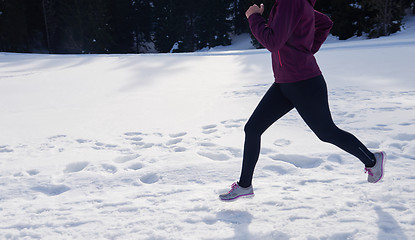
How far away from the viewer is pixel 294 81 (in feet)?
6.89


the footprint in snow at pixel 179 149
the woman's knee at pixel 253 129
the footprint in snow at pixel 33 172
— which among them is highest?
the woman's knee at pixel 253 129

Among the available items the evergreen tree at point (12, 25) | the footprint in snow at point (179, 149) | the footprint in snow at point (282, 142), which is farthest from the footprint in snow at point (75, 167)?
the evergreen tree at point (12, 25)

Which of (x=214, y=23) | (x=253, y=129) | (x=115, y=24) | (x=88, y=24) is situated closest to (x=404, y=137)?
(x=253, y=129)

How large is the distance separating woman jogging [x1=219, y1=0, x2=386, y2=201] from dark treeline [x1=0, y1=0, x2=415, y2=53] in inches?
1068

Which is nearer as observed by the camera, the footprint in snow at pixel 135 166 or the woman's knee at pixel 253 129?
the woman's knee at pixel 253 129

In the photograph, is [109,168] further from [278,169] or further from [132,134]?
[278,169]

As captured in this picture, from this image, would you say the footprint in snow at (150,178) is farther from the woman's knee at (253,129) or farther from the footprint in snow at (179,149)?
the woman's knee at (253,129)

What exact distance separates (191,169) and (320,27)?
1630 mm

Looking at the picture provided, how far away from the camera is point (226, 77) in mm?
8703

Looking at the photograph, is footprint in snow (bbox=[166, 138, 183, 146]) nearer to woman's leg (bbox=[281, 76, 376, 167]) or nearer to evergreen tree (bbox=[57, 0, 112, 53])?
woman's leg (bbox=[281, 76, 376, 167])

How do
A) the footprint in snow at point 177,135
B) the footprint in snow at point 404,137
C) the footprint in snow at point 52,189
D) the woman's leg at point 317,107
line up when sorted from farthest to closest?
the footprint in snow at point 177,135 → the footprint in snow at point 404,137 → the footprint in snow at point 52,189 → the woman's leg at point 317,107

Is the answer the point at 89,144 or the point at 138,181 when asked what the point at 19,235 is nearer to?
the point at 138,181

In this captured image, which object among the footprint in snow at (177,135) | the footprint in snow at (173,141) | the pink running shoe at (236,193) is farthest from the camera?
the footprint in snow at (177,135)

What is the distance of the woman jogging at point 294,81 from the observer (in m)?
1.94
